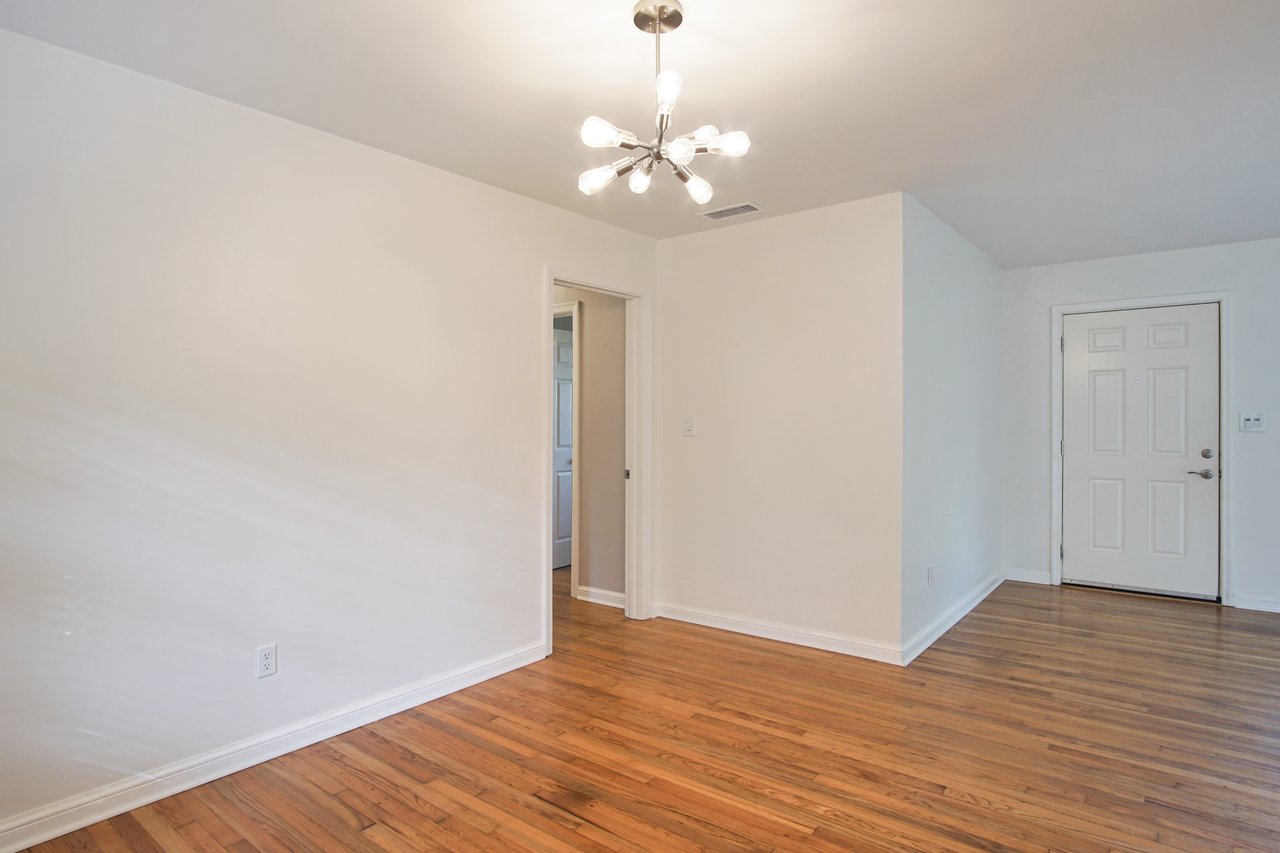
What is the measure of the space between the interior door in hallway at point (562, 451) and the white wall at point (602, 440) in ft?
2.88

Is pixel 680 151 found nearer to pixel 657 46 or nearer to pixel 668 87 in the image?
pixel 668 87

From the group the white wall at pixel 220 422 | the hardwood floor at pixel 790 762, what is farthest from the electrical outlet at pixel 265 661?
the hardwood floor at pixel 790 762

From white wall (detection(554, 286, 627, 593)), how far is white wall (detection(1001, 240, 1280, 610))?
10.2 feet

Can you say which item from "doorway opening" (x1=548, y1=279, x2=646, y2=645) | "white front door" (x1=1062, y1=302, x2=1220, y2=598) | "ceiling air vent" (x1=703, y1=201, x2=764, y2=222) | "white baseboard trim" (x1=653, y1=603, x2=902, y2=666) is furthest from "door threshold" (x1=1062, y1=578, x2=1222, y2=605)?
"ceiling air vent" (x1=703, y1=201, x2=764, y2=222)

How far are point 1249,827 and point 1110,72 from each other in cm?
244

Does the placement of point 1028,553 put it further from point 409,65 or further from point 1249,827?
point 409,65

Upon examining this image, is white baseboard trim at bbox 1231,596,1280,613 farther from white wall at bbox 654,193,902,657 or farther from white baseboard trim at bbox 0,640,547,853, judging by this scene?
white baseboard trim at bbox 0,640,547,853

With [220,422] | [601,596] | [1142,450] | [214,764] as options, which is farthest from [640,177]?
[1142,450]

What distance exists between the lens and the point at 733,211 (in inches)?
152

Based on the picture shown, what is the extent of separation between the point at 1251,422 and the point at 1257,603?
1.20 meters

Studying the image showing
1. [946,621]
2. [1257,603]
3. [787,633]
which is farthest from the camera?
[1257,603]

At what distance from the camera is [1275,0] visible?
6.31 feet

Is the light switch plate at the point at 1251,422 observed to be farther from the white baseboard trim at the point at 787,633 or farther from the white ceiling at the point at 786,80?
the white baseboard trim at the point at 787,633

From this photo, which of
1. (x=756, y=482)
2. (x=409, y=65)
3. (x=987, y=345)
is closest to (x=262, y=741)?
(x=409, y=65)
